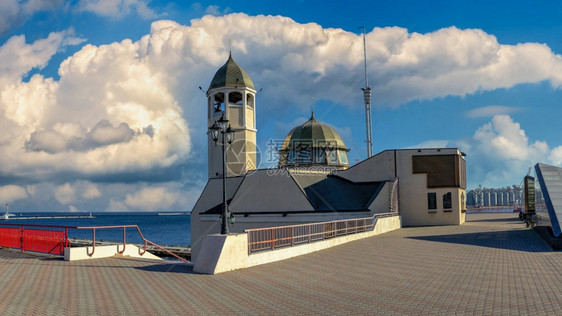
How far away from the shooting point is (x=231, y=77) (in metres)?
46.8

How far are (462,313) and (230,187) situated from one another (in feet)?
114

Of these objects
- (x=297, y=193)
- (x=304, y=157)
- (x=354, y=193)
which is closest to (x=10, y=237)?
(x=297, y=193)

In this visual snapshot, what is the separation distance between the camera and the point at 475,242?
72.2ft

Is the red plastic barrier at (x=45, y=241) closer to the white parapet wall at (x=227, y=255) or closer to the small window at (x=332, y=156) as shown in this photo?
the white parapet wall at (x=227, y=255)

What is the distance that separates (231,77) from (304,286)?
122 ft

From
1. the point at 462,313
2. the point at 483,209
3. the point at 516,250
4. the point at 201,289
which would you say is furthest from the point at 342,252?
the point at 483,209

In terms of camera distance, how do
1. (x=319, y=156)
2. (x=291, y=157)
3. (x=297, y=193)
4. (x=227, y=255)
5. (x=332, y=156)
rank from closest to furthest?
(x=227, y=255) < (x=297, y=193) < (x=319, y=156) < (x=291, y=157) < (x=332, y=156)

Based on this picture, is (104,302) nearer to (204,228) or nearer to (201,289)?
(201,289)

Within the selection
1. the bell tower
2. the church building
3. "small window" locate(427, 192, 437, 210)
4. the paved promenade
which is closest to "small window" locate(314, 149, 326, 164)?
the bell tower

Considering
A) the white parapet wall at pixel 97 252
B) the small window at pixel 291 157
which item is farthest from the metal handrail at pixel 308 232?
the small window at pixel 291 157

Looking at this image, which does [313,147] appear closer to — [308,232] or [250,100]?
[250,100]

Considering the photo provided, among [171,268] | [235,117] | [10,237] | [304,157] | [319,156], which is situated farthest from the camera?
[319,156]

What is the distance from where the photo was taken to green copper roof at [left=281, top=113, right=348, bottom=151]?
53781mm

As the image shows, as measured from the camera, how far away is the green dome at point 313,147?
175ft
